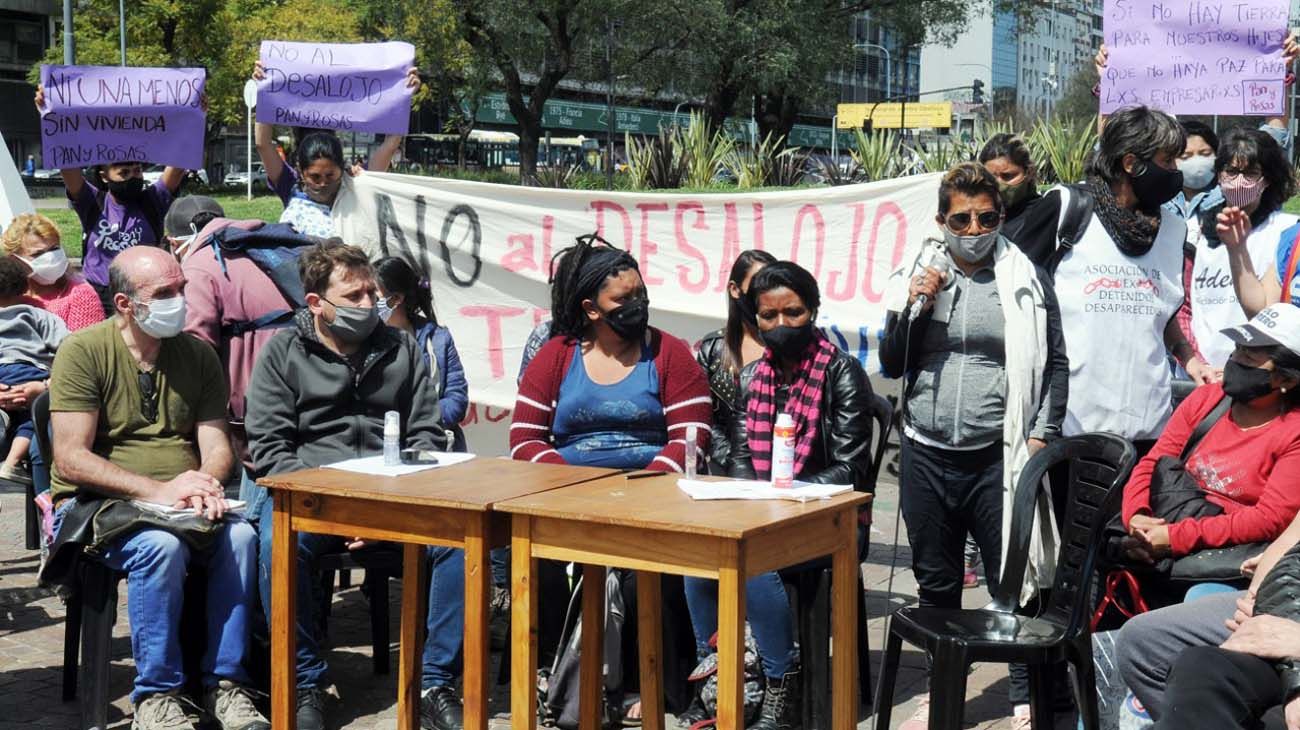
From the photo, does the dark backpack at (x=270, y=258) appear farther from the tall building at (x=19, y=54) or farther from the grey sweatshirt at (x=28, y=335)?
the tall building at (x=19, y=54)

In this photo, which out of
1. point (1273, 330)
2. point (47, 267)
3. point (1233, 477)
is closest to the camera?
point (1273, 330)

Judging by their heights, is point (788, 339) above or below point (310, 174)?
below

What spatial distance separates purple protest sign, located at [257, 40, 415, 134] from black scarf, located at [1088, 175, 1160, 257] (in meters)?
3.57

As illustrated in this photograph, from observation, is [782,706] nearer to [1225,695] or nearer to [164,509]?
[1225,695]

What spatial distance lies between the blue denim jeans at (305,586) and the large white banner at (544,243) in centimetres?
220

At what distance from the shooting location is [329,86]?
7.34 m

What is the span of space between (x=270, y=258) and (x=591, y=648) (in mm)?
2347

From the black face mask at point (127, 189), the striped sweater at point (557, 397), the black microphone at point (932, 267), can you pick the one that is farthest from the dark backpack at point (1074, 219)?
the black face mask at point (127, 189)

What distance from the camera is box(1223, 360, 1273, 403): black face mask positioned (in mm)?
4469

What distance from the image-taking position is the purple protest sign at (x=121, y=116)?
7.85 m

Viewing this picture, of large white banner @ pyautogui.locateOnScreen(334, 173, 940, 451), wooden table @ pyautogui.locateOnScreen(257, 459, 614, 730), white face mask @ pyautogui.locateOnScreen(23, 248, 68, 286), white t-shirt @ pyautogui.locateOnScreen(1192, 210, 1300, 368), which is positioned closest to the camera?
wooden table @ pyautogui.locateOnScreen(257, 459, 614, 730)

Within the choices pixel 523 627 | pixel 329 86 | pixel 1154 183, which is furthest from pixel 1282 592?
pixel 329 86

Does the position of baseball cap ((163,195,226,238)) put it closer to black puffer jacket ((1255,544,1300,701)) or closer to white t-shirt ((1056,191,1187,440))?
white t-shirt ((1056,191,1187,440))

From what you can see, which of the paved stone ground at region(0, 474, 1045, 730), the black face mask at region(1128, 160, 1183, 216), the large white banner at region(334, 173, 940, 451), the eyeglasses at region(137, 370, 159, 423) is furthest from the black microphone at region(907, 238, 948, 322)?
the eyeglasses at region(137, 370, 159, 423)
